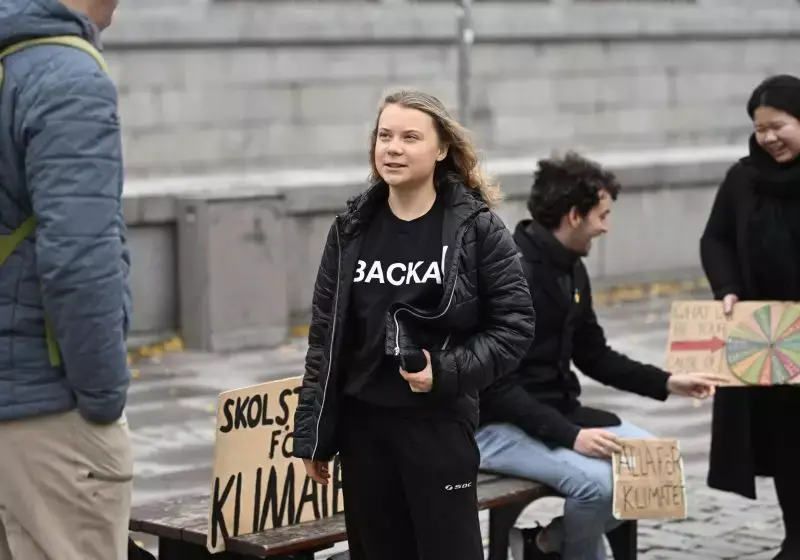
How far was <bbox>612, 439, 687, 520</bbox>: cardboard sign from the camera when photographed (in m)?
5.45

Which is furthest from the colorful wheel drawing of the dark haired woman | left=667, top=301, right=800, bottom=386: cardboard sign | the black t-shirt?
the black t-shirt

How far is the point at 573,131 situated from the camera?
54.0 ft

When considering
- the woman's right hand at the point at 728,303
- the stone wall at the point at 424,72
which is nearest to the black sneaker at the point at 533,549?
the woman's right hand at the point at 728,303

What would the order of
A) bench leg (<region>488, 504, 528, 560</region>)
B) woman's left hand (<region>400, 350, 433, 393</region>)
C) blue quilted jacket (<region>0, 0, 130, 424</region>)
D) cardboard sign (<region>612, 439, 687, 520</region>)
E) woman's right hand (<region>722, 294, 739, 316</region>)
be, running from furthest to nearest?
woman's right hand (<region>722, 294, 739, 316</region>) < bench leg (<region>488, 504, 528, 560</region>) < cardboard sign (<region>612, 439, 687, 520</region>) < woman's left hand (<region>400, 350, 433, 393</region>) < blue quilted jacket (<region>0, 0, 130, 424</region>)

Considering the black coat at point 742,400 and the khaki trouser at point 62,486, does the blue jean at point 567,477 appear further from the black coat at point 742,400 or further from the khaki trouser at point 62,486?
the khaki trouser at point 62,486

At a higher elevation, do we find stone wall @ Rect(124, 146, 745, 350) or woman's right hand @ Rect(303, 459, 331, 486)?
woman's right hand @ Rect(303, 459, 331, 486)

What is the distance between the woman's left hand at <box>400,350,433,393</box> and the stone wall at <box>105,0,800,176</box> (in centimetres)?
944

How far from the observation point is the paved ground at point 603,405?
6.78 m

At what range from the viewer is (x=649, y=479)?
18.0 feet

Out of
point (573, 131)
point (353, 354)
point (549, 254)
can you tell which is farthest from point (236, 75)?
point (353, 354)

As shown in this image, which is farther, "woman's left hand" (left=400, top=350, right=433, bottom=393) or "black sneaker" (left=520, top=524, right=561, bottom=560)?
"black sneaker" (left=520, top=524, right=561, bottom=560)

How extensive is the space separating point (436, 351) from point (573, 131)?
12.4 metres

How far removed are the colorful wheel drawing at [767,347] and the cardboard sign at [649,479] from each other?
515 millimetres

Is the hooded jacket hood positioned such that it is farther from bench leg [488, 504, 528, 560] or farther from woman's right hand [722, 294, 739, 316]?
woman's right hand [722, 294, 739, 316]
